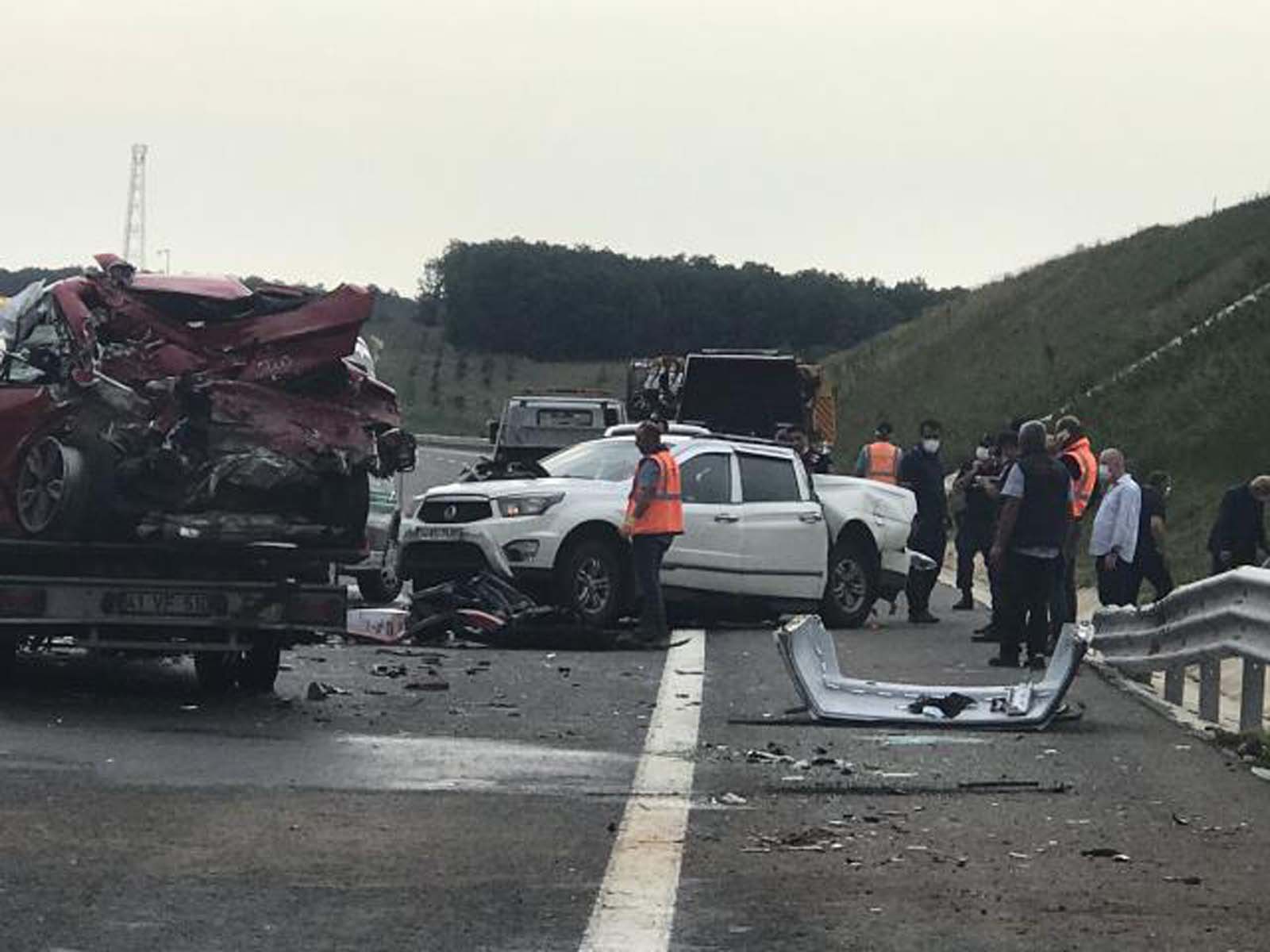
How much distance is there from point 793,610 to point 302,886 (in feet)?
46.3

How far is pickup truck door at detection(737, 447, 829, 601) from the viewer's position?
21.8 metres

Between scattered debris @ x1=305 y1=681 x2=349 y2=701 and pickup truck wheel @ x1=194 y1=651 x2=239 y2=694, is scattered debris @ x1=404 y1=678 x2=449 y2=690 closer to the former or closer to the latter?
scattered debris @ x1=305 y1=681 x2=349 y2=701

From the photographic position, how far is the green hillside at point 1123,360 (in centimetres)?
4794

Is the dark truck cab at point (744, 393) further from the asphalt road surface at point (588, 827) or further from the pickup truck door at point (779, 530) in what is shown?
the asphalt road surface at point (588, 827)

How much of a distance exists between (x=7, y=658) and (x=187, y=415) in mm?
1801

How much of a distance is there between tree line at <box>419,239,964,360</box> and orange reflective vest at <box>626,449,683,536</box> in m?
73.6

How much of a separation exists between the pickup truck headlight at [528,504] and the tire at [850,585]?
11.0ft

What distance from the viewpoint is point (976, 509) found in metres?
25.0

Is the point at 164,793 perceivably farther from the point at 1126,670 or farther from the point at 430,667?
the point at 1126,670

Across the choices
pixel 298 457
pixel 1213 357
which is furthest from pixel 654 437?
pixel 1213 357

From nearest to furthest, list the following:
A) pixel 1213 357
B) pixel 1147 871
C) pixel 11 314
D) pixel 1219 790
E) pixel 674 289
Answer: pixel 1147 871, pixel 1219 790, pixel 11 314, pixel 1213 357, pixel 674 289

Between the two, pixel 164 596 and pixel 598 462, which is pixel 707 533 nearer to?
pixel 598 462

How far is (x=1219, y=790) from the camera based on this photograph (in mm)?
11312

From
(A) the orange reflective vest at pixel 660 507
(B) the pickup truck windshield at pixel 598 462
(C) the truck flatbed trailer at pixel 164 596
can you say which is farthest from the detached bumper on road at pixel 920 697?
(B) the pickup truck windshield at pixel 598 462
